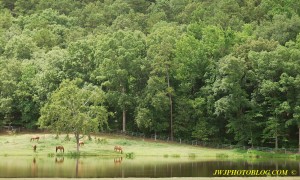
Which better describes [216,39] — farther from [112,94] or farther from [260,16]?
[260,16]

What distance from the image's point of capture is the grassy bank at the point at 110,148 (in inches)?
2776

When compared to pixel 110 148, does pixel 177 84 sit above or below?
above

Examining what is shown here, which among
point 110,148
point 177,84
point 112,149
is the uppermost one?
point 177,84

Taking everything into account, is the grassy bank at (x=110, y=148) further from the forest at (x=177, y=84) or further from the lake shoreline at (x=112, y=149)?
the forest at (x=177, y=84)

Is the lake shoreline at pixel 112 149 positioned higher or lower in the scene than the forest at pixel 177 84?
lower

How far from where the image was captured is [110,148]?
7588 cm

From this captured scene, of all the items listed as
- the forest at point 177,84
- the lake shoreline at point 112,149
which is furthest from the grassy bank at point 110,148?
the forest at point 177,84

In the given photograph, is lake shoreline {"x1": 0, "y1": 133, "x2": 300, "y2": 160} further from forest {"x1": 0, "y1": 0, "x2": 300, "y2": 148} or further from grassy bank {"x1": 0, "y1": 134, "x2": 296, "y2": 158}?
forest {"x1": 0, "y1": 0, "x2": 300, "y2": 148}

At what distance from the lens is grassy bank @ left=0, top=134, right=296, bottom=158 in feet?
231

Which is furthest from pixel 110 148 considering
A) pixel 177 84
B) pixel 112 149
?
pixel 177 84

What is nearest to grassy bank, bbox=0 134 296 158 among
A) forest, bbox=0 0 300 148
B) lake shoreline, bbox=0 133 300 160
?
lake shoreline, bbox=0 133 300 160

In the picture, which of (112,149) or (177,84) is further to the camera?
(177,84)

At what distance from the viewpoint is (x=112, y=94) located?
3553 inches

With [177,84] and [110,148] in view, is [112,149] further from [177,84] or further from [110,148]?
[177,84]
